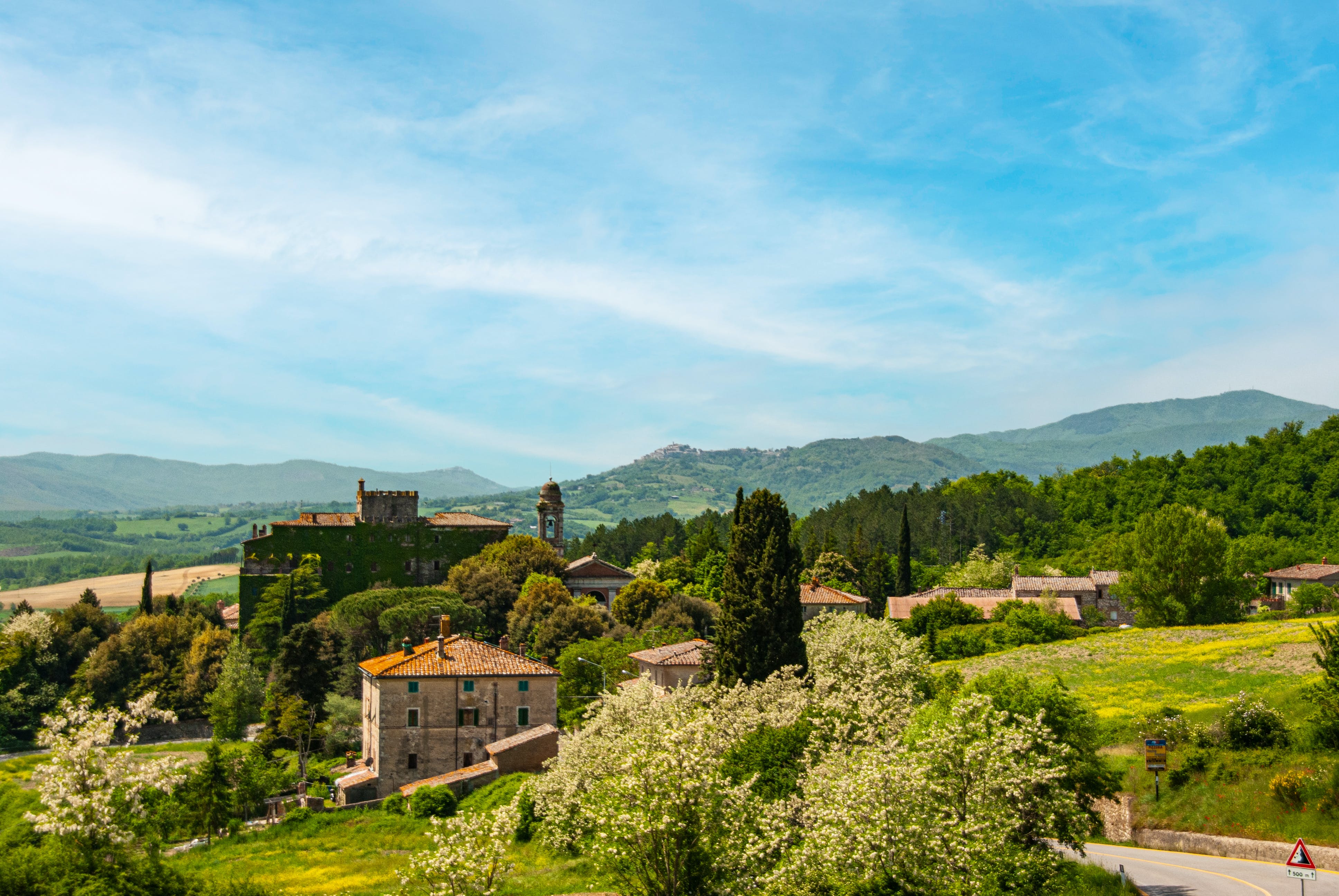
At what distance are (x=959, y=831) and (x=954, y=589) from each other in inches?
3713

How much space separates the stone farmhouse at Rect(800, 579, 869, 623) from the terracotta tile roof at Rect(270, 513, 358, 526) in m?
48.7

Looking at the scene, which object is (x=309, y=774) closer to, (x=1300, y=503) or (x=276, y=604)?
(x=276, y=604)

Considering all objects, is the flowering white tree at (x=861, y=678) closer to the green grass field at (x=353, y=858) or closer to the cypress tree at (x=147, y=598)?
the green grass field at (x=353, y=858)

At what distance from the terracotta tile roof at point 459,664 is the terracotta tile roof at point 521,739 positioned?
12.9ft

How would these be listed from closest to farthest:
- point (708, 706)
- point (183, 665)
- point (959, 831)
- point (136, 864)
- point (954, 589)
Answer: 1. point (959, 831)
2. point (136, 864)
3. point (708, 706)
4. point (183, 665)
5. point (954, 589)

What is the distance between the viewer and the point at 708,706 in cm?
4531

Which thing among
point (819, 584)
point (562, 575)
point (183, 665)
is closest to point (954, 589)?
point (819, 584)

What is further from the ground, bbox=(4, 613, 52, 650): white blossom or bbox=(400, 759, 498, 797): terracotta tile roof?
bbox=(4, 613, 52, 650): white blossom

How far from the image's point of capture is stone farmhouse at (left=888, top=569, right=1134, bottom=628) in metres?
103

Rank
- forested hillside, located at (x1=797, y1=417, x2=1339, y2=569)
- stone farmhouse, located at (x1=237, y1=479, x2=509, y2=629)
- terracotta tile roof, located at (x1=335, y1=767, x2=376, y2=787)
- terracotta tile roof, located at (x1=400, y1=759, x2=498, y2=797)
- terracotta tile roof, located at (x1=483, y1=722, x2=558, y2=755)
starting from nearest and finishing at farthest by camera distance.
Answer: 1. terracotta tile roof, located at (x1=400, y1=759, x2=498, y2=797)
2. terracotta tile roof, located at (x1=483, y1=722, x2=558, y2=755)
3. terracotta tile roof, located at (x1=335, y1=767, x2=376, y2=787)
4. stone farmhouse, located at (x1=237, y1=479, x2=509, y2=629)
5. forested hillside, located at (x1=797, y1=417, x2=1339, y2=569)

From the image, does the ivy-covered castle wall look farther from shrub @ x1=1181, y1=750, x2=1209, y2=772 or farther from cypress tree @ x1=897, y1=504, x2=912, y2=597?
shrub @ x1=1181, y1=750, x2=1209, y2=772

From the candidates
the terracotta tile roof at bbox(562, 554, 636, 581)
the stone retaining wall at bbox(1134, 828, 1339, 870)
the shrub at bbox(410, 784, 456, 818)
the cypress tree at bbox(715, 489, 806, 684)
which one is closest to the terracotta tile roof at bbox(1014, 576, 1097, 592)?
the terracotta tile roof at bbox(562, 554, 636, 581)

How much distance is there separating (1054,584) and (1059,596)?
2.14 meters

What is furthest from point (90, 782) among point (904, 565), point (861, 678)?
point (904, 565)
